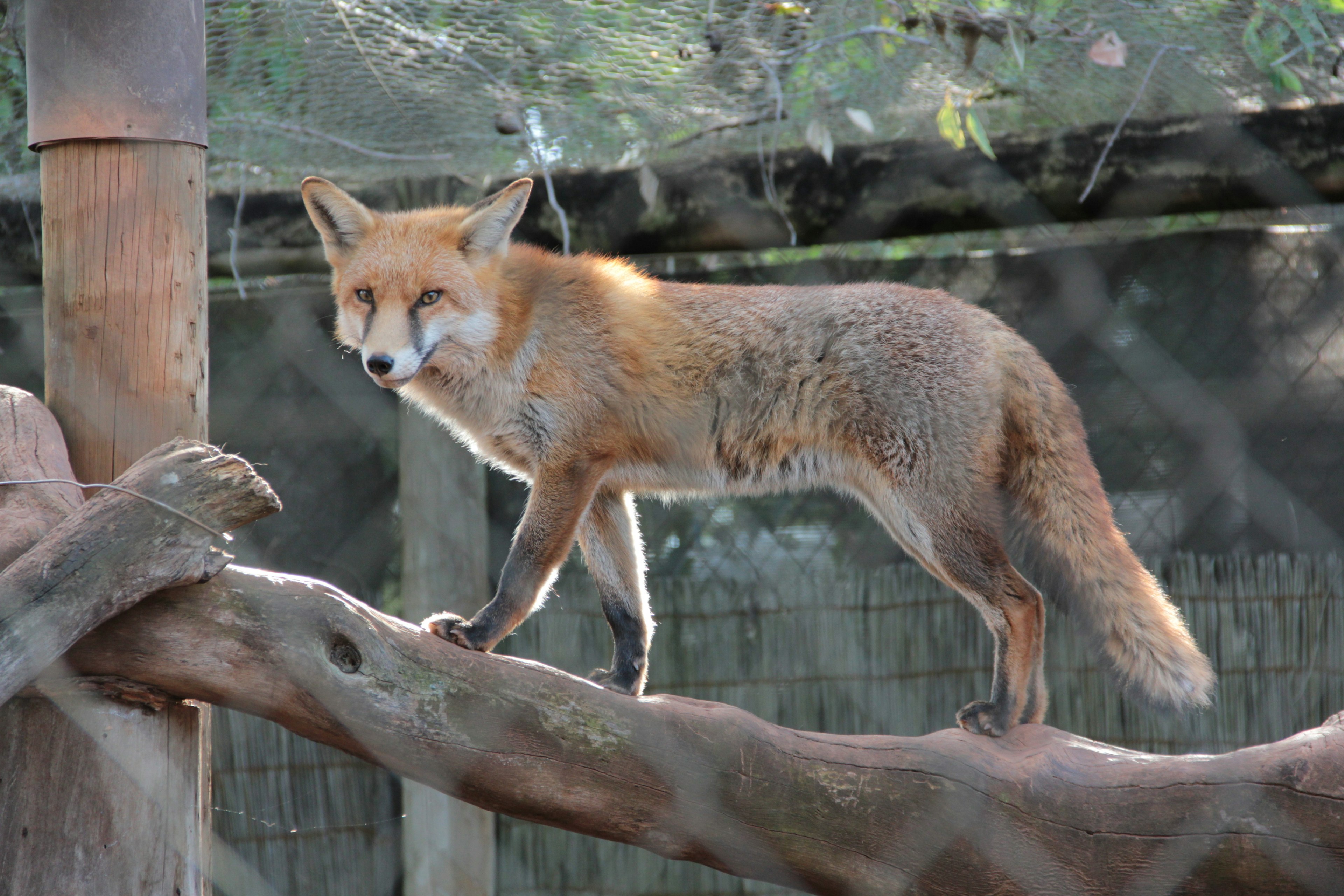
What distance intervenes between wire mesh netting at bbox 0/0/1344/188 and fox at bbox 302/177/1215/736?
0.45 metres

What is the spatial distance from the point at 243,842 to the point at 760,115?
9.31 ft

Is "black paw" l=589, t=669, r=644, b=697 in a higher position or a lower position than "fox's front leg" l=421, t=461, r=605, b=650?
lower

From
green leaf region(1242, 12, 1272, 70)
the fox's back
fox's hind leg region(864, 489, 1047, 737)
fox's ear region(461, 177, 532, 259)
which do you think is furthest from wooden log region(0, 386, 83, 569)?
green leaf region(1242, 12, 1272, 70)

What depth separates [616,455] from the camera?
2752 mm

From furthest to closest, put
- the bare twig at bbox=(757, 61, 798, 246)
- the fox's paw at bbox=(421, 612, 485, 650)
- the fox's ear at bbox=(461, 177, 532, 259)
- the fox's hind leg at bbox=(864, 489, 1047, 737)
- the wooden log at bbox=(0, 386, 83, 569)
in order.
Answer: the bare twig at bbox=(757, 61, 798, 246)
the fox's ear at bbox=(461, 177, 532, 259)
the fox's hind leg at bbox=(864, 489, 1047, 737)
the fox's paw at bbox=(421, 612, 485, 650)
the wooden log at bbox=(0, 386, 83, 569)

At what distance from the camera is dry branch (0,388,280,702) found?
1.50 meters

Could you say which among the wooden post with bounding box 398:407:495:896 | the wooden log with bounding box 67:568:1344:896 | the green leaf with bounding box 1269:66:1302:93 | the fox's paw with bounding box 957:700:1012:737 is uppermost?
the green leaf with bounding box 1269:66:1302:93

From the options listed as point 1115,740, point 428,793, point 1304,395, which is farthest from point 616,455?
point 1304,395

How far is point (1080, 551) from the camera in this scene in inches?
102

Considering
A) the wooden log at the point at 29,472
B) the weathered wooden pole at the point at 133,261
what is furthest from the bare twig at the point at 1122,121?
the wooden log at the point at 29,472

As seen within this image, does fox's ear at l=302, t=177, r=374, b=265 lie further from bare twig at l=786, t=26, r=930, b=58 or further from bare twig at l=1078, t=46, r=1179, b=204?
bare twig at l=1078, t=46, r=1179, b=204

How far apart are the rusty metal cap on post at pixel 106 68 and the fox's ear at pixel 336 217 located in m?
0.78

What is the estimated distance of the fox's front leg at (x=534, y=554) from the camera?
239 cm

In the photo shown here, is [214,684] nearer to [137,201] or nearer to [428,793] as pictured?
[137,201]
